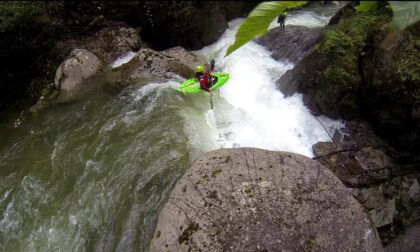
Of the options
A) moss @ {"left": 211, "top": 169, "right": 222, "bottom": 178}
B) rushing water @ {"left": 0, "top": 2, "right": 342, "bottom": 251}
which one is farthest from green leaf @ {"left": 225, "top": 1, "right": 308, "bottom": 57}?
rushing water @ {"left": 0, "top": 2, "right": 342, "bottom": 251}

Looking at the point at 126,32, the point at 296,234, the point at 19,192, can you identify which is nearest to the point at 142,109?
the point at 19,192

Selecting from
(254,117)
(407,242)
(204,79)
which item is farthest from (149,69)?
(407,242)

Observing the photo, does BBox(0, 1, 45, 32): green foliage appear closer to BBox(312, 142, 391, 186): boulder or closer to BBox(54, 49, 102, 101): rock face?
BBox(54, 49, 102, 101): rock face

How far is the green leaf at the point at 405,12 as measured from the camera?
0.76 meters

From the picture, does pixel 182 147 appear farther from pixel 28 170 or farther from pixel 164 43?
pixel 164 43

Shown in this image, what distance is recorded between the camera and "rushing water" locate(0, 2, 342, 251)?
4590 mm

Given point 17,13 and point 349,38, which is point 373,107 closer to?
point 349,38

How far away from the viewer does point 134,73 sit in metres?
7.49

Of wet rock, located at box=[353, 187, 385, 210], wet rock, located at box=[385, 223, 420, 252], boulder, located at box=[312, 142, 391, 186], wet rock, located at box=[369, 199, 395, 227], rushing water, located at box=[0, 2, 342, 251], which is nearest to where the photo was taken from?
rushing water, located at box=[0, 2, 342, 251]

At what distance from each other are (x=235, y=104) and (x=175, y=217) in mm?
3562

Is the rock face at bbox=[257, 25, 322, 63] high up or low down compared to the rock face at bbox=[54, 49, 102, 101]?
down

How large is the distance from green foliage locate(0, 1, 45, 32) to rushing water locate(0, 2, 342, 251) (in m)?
2.15

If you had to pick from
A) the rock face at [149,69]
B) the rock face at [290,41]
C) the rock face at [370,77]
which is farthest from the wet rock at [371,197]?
the rock face at [149,69]

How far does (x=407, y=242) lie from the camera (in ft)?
16.1
